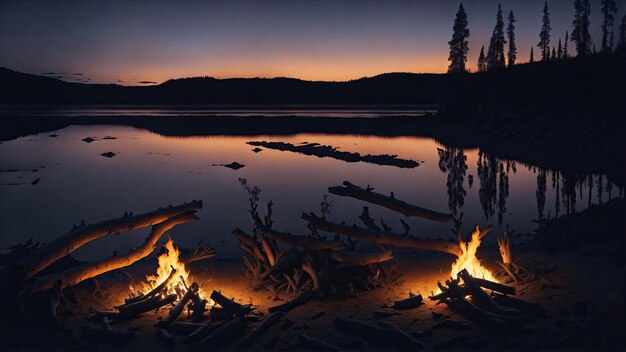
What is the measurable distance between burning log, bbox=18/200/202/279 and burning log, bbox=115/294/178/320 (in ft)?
5.39

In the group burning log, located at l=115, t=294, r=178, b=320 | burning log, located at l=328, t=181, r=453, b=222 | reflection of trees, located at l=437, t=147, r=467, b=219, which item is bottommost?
reflection of trees, located at l=437, t=147, r=467, b=219

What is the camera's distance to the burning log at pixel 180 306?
27.7 ft

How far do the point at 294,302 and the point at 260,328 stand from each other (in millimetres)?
1187

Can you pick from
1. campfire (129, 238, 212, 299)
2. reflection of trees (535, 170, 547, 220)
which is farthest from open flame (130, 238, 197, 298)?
reflection of trees (535, 170, 547, 220)

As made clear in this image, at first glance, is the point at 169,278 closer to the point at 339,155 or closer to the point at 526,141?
the point at 339,155

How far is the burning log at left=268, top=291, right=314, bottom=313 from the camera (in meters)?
9.02

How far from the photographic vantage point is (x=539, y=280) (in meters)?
9.80

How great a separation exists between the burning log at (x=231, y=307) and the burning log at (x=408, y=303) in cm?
253

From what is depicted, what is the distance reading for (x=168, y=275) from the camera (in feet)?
33.1

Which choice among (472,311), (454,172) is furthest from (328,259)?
(454,172)

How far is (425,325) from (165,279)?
4.84m

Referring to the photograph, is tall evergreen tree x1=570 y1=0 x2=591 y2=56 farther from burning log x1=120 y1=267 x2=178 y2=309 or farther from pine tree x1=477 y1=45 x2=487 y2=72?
burning log x1=120 y1=267 x2=178 y2=309

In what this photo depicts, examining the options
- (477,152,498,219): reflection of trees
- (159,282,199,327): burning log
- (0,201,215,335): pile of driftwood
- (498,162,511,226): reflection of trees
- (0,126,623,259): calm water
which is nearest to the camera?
(159,282,199,327): burning log

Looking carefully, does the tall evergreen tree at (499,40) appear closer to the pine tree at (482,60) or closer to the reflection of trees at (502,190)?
the pine tree at (482,60)
